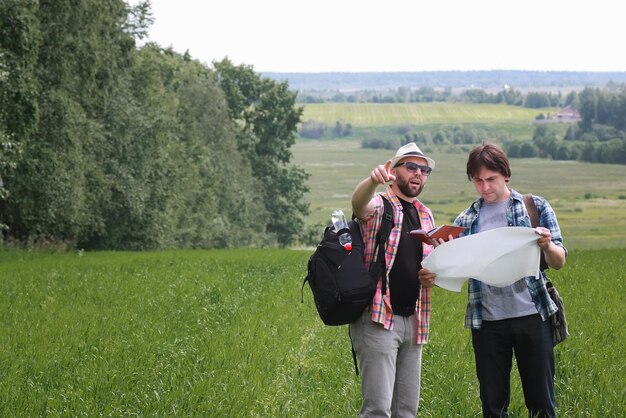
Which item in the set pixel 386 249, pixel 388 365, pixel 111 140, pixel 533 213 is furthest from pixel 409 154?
pixel 111 140

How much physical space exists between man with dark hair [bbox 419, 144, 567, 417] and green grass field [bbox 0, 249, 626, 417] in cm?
115

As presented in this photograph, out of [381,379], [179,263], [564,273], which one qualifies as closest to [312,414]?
[381,379]

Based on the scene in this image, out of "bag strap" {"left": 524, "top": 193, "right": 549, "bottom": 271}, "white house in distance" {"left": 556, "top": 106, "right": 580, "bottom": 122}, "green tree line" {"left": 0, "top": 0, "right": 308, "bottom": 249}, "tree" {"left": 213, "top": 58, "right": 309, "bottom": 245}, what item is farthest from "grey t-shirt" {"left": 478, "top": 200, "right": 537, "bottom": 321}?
"white house in distance" {"left": 556, "top": 106, "right": 580, "bottom": 122}

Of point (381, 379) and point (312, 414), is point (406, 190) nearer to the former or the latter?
point (381, 379)

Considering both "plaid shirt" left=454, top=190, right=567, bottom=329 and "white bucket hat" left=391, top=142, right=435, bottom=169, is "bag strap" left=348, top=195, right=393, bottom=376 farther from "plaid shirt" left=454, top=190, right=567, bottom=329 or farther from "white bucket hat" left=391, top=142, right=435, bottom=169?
"plaid shirt" left=454, top=190, right=567, bottom=329

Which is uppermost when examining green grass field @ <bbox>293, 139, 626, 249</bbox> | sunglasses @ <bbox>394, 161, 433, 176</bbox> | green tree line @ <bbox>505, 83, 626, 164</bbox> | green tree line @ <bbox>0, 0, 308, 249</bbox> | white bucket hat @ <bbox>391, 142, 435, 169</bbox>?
white bucket hat @ <bbox>391, 142, 435, 169</bbox>

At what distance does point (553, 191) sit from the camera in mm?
135250

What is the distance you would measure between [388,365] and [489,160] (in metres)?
1.47

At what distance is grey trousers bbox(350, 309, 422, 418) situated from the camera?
21.7 feet

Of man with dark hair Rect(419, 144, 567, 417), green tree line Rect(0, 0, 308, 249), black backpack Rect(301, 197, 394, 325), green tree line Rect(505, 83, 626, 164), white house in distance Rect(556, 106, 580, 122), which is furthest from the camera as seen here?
white house in distance Rect(556, 106, 580, 122)

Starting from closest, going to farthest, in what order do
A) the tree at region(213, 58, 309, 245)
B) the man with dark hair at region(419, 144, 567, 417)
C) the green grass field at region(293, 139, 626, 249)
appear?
the man with dark hair at region(419, 144, 567, 417) → the tree at region(213, 58, 309, 245) → the green grass field at region(293, 139, 626, 249)

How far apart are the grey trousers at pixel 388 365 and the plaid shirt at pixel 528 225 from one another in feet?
1.44

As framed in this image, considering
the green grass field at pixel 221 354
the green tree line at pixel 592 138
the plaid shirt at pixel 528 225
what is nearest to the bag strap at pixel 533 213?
the plaid shirt at pixel 528 225

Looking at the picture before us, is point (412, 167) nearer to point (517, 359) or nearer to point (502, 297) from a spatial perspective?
point (502, 297)
